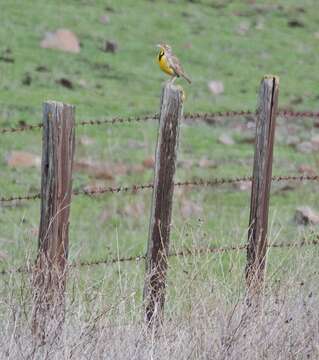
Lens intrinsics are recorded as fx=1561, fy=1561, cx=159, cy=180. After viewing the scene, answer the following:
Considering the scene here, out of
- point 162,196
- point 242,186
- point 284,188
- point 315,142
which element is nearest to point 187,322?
point 162,196

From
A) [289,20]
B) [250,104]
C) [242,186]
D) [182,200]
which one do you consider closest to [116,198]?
[182,200]

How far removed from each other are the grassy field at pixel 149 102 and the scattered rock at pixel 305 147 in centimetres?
11

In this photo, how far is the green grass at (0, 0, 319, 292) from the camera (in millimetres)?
16547

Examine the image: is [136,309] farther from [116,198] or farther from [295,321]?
[116,198]

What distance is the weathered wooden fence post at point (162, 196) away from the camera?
32.5 feet

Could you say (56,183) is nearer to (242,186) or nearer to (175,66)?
(175,66)

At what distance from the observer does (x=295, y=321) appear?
30.8 feet

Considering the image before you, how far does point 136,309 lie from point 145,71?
16.0m

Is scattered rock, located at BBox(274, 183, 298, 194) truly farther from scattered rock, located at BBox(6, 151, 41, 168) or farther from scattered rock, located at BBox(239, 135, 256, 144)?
scattered rock, located at BBox(6, 151, 41, 168)

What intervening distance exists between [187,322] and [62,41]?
17472mm

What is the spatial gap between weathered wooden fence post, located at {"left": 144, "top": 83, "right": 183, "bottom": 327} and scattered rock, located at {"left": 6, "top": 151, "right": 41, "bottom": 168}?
8565 mm

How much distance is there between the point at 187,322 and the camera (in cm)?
924

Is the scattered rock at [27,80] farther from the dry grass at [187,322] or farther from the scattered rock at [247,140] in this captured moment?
the dry grass at [187,322]

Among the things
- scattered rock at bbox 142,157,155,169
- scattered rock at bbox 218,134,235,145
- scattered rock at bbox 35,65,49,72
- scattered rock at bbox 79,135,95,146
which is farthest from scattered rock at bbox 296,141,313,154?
scattered rock at bbox 35,65,49,72
